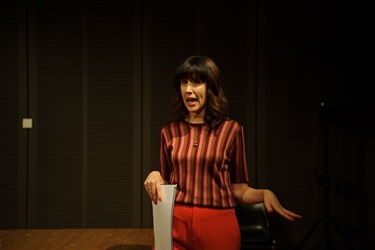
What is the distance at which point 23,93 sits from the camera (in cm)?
385

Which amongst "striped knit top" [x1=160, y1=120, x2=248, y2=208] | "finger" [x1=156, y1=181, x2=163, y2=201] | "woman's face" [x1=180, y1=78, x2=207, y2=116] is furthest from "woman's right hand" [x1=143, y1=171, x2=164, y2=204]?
"woman's face" [x1=180, y1=78, x2=207, y2=116]

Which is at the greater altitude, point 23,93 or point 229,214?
point 23,93

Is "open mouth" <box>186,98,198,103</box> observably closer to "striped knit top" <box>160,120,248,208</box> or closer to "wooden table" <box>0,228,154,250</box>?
"striped knit top" <box>160,120,248,208</box>

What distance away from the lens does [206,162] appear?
126 cm

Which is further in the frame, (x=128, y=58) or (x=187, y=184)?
(x=128, y=58)

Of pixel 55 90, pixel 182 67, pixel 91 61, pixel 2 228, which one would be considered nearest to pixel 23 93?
pixel 55 90

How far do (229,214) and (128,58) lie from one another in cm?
286

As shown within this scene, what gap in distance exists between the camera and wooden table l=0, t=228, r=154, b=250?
316 cm

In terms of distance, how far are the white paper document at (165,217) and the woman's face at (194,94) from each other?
0.35 meters

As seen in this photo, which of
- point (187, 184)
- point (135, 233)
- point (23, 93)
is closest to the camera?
point (187, 184)

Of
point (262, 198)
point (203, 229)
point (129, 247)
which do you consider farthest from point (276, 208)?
point (129, 247)

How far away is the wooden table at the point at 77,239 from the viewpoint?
10.4 ft

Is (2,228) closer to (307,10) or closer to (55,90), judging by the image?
(55,90)

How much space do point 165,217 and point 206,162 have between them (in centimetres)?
27
